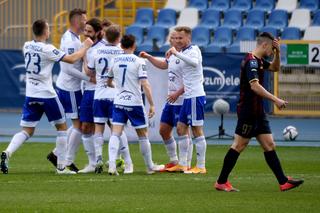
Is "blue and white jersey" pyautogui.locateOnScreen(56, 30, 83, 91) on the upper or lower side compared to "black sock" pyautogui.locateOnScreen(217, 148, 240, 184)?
upper

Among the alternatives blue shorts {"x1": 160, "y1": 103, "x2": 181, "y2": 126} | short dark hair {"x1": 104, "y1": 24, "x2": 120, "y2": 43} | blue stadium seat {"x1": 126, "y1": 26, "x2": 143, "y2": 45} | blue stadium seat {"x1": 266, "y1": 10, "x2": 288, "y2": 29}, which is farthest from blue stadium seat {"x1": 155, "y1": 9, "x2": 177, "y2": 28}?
short dark hair {"x1": 104, "y1": 24, "x2": 120, "y2": 43}

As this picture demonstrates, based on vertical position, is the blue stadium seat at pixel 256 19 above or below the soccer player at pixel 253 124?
above

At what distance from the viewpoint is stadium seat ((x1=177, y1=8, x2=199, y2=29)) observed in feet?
A: 111

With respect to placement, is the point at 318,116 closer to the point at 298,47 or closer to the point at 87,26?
the point at 298,47

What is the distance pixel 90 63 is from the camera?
16297 millimetres

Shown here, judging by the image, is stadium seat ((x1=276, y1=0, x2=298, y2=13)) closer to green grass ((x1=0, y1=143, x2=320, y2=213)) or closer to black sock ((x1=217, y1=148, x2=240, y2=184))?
green grass ((x1=0, y1=143, x2=320, y2=213))

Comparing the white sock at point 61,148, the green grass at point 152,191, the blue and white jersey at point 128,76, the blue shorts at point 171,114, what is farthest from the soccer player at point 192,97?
the white sock at point 61,148

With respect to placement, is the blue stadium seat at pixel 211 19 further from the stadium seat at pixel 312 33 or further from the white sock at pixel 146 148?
the white sock at pixel 146 148

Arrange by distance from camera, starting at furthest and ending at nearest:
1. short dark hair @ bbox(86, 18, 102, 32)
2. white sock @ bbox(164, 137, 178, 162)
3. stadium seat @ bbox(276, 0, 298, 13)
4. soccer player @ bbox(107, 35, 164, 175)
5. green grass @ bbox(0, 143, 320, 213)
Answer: stadium seat @ bbox(276, 0, 298, 13) → white sock @ bbox(164, 137, 178, 162) → short dark hair @ bbox(86, 18, 102, 32) → soccer player @ bbox(107, 35, 164, 175) → green grass @ bbox(0, 143, 320, 213)

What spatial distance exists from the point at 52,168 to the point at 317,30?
15.7m

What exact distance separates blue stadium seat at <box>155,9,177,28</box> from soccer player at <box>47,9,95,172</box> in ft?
57.4

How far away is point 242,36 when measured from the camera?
105 ft

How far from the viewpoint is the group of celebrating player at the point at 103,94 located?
1555 centimetres

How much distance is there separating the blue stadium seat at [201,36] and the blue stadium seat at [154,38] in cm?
109
